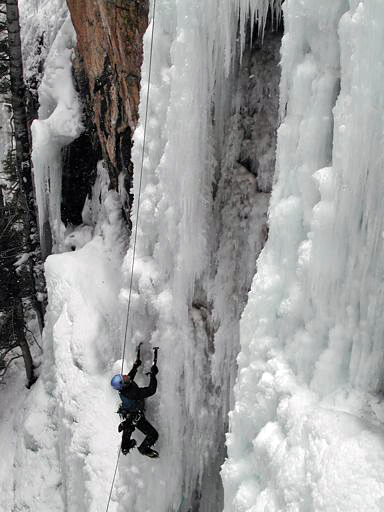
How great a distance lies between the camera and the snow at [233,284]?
6.98 feet

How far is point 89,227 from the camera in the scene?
7.86 m

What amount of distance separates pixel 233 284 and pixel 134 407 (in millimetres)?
1514

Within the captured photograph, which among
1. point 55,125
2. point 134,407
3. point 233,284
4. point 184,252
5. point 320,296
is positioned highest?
point 55,125

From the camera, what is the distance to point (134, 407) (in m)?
4.48

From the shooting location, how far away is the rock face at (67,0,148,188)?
4953 millimetres

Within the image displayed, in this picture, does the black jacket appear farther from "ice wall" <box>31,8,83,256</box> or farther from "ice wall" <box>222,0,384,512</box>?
"ice wall" <box>31,8,83,256</box>

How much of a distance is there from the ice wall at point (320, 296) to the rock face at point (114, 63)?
2774mm

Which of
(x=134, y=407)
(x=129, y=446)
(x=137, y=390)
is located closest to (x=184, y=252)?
(x=137, y=390)

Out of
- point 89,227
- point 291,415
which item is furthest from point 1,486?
point 291,415

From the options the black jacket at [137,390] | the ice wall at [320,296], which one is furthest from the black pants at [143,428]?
the ice wall at [320,296]

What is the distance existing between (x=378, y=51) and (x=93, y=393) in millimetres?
5119

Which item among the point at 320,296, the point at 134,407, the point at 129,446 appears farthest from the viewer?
the point at 129,446

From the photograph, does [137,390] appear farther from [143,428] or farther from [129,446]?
[129,446]

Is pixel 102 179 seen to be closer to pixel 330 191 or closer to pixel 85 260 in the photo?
pixel 85 260
